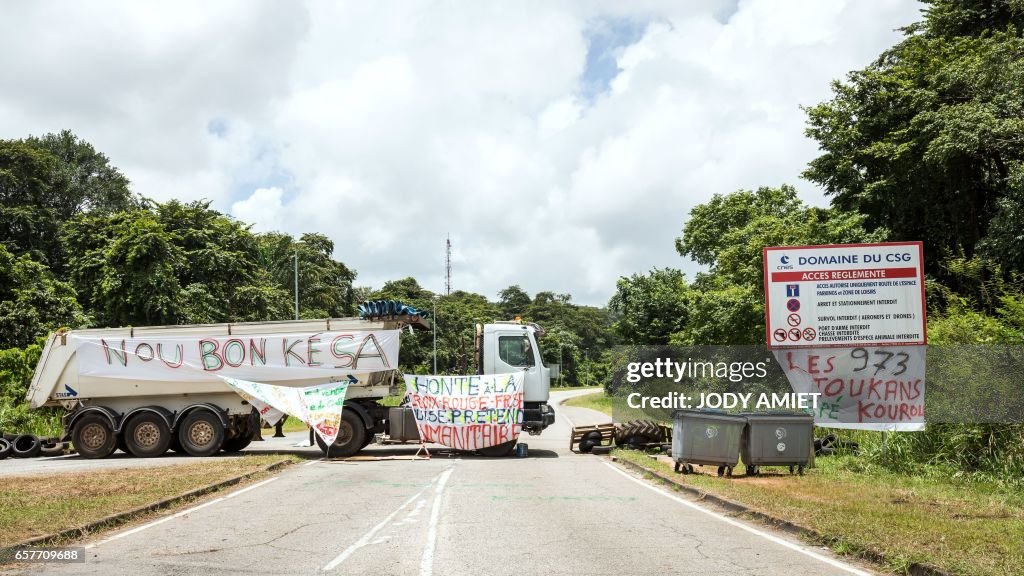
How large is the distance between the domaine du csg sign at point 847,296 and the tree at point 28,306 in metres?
32.9

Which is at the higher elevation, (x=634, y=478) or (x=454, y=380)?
(x=454, y=380)

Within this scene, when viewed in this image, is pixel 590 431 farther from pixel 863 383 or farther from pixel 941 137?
pixel 941 137

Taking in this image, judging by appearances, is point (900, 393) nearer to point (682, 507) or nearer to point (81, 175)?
point (682, 507)

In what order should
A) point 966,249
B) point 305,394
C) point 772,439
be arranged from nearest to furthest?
1. point 772,439
2. point 305,394
3. point 966,249

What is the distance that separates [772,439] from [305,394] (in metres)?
10.6

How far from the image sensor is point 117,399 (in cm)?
2025

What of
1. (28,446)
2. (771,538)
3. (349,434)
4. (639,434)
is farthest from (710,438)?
(28,446)

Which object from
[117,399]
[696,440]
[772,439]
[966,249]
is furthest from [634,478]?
[966,249]

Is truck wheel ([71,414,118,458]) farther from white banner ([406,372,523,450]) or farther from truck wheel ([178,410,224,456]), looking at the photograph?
white banner ([406,372,523,450])

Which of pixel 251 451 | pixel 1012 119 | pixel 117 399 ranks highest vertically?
pixel 1012 119

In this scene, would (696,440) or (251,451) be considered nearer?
(696,440)

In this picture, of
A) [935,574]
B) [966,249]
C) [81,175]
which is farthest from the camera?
[81,175]

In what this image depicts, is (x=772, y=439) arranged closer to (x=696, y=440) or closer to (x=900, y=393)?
(x=696, y=440)

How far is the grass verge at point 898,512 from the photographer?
7.75m
